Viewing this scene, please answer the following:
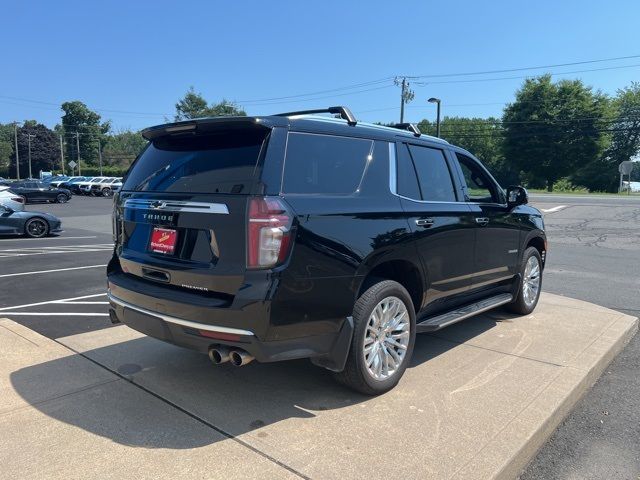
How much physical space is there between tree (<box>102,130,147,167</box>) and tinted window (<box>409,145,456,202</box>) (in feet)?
327

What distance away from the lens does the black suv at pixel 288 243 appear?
3.00m

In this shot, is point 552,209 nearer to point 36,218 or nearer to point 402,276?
point 36,218

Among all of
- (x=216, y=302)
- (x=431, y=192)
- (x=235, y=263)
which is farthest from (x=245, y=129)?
(x=431, y=192)

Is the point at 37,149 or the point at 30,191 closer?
the point at 30,191

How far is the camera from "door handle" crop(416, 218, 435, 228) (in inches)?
157

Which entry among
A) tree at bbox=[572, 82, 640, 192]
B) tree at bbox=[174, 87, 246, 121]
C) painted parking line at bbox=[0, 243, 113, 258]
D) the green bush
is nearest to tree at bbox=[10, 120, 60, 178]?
tree at bbox=[174, 87, 246, 121]

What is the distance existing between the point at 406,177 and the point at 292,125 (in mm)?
1235

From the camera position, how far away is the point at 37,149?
111m

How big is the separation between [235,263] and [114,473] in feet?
4.20

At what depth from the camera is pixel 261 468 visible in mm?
2705

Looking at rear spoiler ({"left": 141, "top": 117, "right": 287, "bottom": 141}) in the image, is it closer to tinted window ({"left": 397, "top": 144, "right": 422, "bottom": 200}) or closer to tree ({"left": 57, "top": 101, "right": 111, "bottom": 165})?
tinted window ({"left": 397, "top": 144, "right": 422, "bottom": 200})

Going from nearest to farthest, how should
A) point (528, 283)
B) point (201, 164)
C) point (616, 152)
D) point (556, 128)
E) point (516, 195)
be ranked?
point (201, 164) → point (516, 195) → point (528, 283) → point (556, 128) → point (616, 152)

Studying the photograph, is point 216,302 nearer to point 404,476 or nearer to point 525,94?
point 404,476

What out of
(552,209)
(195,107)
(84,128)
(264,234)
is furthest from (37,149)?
(264,234)
